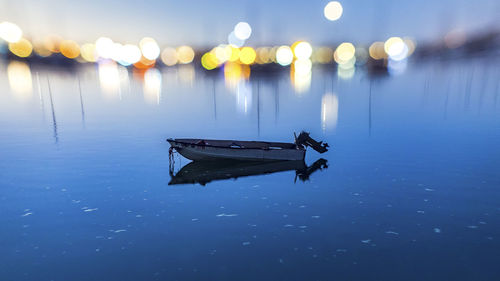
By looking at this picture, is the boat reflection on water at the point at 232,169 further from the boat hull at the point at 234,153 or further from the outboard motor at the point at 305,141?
the outboard motor at the point at 305,141

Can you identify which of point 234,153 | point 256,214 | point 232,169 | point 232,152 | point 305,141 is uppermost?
point 305,141

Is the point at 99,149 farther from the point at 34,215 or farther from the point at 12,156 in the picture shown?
the point at 34,215

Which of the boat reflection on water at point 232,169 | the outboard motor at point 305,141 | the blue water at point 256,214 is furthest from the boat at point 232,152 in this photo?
the blue water at point 256,214

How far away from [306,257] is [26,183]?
1005 inches

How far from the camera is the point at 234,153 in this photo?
32281 millimetres

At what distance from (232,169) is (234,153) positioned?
1939 mm

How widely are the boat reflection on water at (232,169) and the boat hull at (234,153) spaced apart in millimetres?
558

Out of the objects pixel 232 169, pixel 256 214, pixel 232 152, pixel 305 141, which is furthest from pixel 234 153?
pixel 256 214

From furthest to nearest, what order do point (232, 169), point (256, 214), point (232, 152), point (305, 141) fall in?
point (305, 141) → point (232, 152) → point (232, 169) → point (256, 214)

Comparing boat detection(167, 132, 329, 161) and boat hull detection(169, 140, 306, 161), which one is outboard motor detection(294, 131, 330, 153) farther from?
boat hull detection(169, 140, 306, 161)

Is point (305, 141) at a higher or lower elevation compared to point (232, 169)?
higher

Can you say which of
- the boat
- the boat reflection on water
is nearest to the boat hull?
the boat

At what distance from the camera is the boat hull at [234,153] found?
106 feet

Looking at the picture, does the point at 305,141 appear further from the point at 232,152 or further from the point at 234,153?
the point at 232,152
